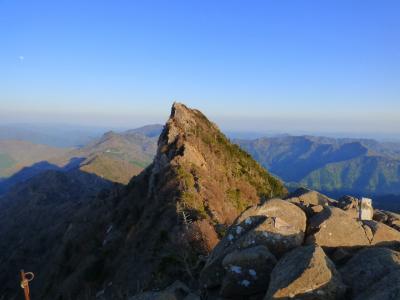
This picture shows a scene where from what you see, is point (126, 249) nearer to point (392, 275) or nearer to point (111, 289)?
point (111, 289)

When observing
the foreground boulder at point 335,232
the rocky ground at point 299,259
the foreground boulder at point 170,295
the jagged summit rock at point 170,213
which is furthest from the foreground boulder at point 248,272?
the jagged summit rock at point 170,213

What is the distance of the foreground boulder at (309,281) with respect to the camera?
1483cm

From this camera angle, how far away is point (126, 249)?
66.3 metres

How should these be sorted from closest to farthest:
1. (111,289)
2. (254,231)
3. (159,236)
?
(254,231), (111,289), (159,236)

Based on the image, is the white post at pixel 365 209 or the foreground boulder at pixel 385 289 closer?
the foreground boulder at pixel 385 289

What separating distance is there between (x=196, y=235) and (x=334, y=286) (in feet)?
114

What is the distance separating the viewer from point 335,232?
803 inches

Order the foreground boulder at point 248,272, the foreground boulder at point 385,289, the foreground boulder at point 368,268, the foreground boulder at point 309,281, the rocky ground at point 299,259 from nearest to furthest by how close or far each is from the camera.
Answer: the foreground boulder at point 385,289 → the foreground boulder at point 309,281 → the rocky ground at point 299,259 → the foreground boulder at point 368,268 → the foreground boulder at point 248,272

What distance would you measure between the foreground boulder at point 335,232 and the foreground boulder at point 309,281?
164 inches

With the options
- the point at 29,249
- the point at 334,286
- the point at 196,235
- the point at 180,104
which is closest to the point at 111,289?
the point at 196,235

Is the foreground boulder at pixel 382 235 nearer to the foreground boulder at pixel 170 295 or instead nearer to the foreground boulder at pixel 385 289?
the foreground boulder at pixel 385 289

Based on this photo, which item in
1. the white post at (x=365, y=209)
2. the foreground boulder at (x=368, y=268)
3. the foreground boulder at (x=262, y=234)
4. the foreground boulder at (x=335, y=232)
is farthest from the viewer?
the white post at (x=365, y=209)

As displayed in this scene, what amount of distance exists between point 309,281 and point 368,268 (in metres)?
2.79

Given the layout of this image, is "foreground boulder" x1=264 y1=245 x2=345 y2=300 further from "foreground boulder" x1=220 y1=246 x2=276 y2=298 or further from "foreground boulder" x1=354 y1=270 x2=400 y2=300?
"foreground boulder" x1=220 y1=246 x2=276 y2=298
